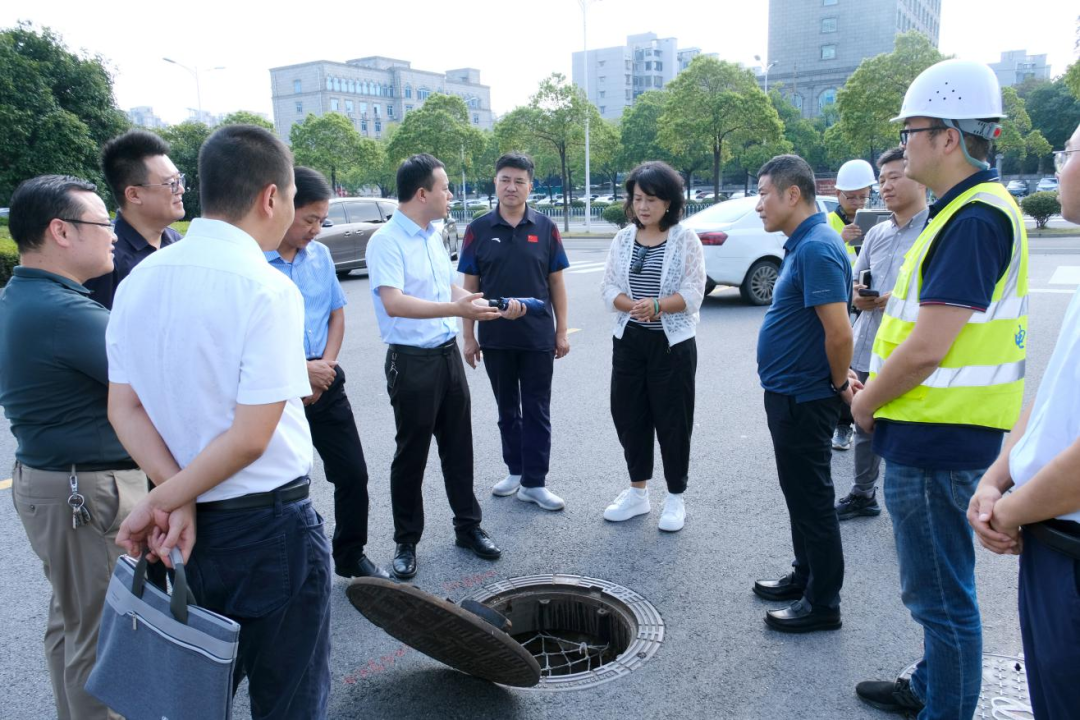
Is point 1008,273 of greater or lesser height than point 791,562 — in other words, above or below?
above

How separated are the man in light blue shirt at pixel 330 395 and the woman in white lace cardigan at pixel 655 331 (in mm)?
1443

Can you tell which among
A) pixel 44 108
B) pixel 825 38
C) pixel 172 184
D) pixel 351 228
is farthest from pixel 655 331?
pixel 825 38

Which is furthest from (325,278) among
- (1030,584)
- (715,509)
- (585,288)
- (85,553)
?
(585,288)

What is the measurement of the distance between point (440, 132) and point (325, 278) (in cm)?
3157

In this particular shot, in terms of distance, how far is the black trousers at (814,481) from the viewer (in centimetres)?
301

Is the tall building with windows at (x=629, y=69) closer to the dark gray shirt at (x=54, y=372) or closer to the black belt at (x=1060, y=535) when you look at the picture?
the dark gray shirt at (x=54, y=372)

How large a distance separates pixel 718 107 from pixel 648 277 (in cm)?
2667

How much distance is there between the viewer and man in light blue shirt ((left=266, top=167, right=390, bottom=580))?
333 centimetres

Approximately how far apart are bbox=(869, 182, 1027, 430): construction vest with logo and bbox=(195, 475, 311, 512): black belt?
1.75 meters

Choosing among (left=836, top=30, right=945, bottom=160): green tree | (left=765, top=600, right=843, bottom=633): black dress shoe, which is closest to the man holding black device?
(left=765, top=600, right=843, bottom=633): black dress shoe

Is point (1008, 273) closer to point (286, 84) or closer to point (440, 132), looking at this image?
point (440, 132)

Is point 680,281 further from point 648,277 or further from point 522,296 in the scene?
point 522,296

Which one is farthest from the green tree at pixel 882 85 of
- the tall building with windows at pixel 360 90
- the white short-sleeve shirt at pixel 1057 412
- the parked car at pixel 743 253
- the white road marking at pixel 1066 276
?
the tall building with windows at pixel 360 90

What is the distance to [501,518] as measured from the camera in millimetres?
4309
